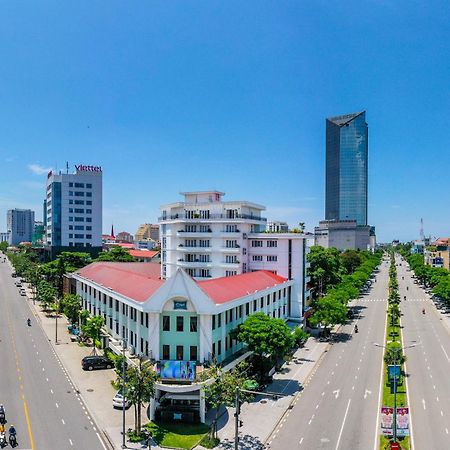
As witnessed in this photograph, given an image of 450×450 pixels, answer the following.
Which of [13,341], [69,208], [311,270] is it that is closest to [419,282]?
[311,270]

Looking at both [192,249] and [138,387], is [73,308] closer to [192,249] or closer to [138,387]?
[192,249]

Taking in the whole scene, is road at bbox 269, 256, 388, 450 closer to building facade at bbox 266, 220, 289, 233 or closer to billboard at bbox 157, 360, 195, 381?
billboard at bbox 157, 360, 195, 381

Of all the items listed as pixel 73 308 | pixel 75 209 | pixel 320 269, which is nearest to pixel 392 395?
pixel 320 269

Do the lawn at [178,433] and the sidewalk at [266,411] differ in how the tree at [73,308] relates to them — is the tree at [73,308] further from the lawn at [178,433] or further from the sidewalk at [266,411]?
the lawn at [178,433]

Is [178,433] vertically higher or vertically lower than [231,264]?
lower

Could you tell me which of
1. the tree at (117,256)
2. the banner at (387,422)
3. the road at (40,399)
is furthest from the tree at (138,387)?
the tree at (117,256)

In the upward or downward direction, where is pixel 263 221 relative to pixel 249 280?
upward

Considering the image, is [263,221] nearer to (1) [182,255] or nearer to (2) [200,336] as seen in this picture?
(1) [182,255]
